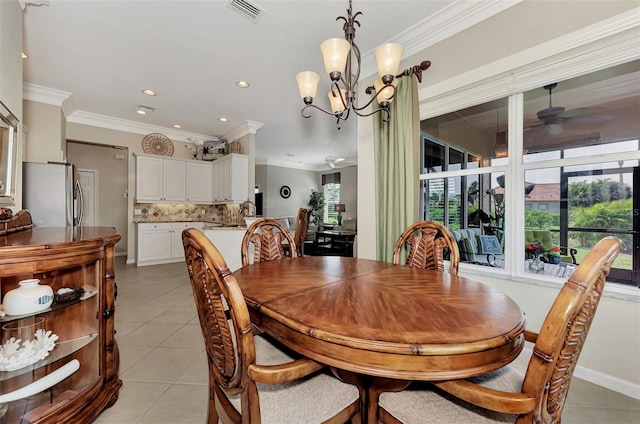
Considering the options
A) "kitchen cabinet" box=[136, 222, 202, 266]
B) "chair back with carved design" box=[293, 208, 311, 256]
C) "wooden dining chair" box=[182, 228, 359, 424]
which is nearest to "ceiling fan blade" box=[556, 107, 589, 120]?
"wooden dining chair" box=[182, 228, 359, 424]

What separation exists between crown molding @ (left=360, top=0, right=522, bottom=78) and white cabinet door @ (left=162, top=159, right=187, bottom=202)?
4818 mm

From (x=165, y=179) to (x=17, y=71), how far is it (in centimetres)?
349

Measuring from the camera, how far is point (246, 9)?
2.18 meters

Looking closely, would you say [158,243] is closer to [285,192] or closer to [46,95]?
[46,95]

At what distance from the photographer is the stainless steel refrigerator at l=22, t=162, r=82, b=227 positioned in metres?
2.74

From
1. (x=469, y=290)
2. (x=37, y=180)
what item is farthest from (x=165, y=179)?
(x=469, y=290)

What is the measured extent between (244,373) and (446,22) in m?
2.80

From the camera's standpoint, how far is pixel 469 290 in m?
1.17

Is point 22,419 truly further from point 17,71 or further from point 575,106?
point 575,106

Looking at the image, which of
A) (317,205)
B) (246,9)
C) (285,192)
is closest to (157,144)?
(246,9)

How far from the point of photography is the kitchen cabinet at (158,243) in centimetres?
521

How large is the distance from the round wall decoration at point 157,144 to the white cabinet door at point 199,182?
0.50 metres

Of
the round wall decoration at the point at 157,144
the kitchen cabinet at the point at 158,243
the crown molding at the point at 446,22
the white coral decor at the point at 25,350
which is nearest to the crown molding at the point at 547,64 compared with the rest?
the crown molding at the point at 446,22

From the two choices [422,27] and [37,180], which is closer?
[422,27]
